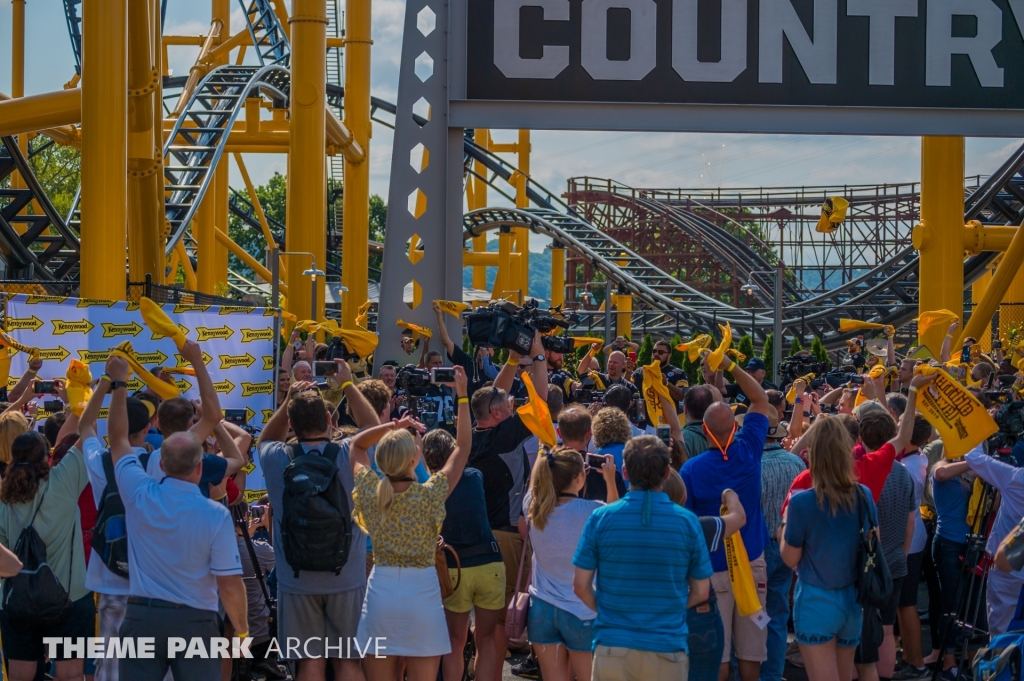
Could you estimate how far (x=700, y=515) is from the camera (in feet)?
18.5

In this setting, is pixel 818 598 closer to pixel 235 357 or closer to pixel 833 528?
pixel 833 528

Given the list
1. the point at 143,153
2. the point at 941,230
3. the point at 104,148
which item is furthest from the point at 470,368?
the point at 941,230

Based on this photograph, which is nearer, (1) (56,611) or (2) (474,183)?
(1) (56,611)

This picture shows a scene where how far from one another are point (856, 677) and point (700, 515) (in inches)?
70.4

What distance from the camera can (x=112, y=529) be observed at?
4785 millimetres

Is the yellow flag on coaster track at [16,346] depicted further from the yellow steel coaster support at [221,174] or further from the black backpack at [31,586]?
the yellow steel coaster support at [221,174]

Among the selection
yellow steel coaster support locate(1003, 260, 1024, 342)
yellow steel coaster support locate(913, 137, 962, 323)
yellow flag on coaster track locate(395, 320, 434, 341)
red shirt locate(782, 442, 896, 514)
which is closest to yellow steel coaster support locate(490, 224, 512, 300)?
yellow steel coaster support locate(1003, 260, 1024, 342)

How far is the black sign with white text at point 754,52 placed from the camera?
11.7m

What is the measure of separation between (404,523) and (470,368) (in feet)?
19.0

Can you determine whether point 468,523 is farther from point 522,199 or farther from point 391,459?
point 522,199

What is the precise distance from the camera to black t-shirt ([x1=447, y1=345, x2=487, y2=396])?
32.6 feet

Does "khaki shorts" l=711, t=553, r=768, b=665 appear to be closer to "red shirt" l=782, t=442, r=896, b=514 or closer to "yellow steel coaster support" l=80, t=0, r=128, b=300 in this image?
"red shirt" l=782, t=442, r=896, b=514

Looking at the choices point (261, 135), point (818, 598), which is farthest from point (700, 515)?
point (261, 135)

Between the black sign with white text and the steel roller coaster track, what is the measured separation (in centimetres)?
634
